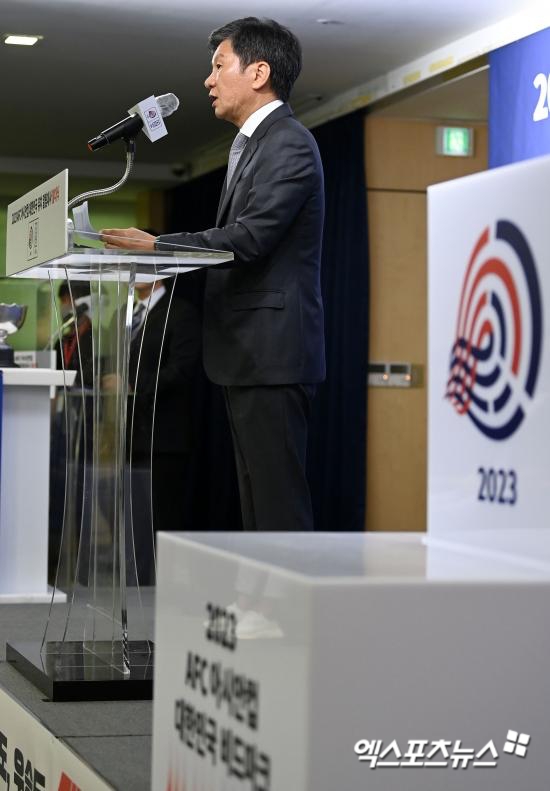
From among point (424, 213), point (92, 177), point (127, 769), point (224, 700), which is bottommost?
point (127, 769)

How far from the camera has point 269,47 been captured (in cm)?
255

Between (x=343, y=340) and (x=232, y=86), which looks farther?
(x=343, y=340)

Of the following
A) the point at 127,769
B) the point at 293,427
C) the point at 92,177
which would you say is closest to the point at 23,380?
the point at 293,427

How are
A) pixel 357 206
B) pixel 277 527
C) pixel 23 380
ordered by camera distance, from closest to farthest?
pixel 277 527
pixel 23 380
pixel 357 206

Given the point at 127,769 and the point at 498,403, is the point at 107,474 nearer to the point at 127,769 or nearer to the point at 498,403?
the point at 127,769

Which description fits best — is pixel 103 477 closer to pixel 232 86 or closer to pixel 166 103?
pixel 166 103

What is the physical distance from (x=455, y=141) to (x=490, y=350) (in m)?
5.93

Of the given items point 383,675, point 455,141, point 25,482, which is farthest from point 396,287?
point 383,675

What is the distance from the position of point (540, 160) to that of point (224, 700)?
0.52 meters

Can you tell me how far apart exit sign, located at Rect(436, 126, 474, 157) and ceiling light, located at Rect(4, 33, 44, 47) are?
87.3 inches

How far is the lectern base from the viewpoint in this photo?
6.61 feet

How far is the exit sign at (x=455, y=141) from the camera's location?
6.78 meters

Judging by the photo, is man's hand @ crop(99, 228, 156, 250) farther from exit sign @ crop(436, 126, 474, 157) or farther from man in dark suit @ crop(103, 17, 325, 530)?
exit sign @ crop(436, 126, 474, 157)

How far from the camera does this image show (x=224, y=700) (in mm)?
1015
